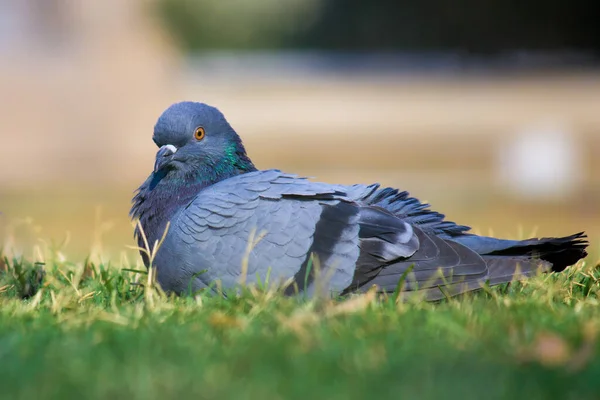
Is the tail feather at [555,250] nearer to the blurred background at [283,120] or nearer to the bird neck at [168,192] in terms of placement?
the bird neck at [168,192]

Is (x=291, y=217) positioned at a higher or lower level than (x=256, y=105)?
lower

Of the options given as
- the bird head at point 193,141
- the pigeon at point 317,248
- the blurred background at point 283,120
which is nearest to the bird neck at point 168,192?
the bird head at point 193,141

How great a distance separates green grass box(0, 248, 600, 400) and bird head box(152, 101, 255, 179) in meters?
0.95

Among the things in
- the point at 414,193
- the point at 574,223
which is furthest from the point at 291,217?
the point at 414,193

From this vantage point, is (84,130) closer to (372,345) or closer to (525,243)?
→ (525,243)

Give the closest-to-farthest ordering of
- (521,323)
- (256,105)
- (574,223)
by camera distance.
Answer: (521,323)
(574,223)
(256,105)

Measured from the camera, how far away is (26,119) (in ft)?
49.1

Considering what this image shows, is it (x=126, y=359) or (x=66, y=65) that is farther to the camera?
(x=66, y=65)

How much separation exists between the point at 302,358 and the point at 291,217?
4.58 feet

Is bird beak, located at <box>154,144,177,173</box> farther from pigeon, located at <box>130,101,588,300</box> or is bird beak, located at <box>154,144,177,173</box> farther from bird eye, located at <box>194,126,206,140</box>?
pigeon, located at <box>130,101,588,300</box>

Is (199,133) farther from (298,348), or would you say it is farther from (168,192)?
(298,348)

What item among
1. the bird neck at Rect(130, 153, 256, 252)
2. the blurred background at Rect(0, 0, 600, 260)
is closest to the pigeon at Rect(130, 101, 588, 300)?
the bird neck at Rect(130, 153, 256, 252)

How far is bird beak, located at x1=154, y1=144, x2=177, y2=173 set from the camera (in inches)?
177

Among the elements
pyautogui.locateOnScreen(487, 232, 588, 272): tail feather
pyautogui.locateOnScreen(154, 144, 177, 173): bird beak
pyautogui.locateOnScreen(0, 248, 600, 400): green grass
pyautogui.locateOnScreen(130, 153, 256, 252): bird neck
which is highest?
pyautogui.locateOnScreen(154, 144, 177, 173): bird beak
